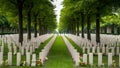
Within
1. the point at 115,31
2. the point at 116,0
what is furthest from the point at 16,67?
the point at 115,31

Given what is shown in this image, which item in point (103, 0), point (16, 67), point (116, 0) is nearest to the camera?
point (16, 67)

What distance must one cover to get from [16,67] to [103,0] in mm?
10820

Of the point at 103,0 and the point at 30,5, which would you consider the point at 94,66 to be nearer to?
the point at 103,0

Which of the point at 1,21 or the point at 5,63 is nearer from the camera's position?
the point at 5,63

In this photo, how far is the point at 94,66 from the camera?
14.2 meters

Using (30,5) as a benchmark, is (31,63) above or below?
below

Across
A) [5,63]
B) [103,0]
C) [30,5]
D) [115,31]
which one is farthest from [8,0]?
[115,31]

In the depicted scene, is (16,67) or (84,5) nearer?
(16,67)

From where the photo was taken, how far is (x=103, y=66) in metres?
14.2

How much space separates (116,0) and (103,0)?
5.40 ft

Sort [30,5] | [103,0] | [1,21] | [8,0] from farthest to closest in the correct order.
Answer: [1,21] < [30,5] < [8,0] < [103,0]

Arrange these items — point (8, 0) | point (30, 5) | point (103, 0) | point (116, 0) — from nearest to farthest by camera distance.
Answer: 1. point (116, 0)
2. point (103, 0)
3. point (8, 0)
4. point (30, 5)

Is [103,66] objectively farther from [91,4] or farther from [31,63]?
[91,4]

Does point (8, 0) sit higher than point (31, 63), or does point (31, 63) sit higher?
point (8, 0)
